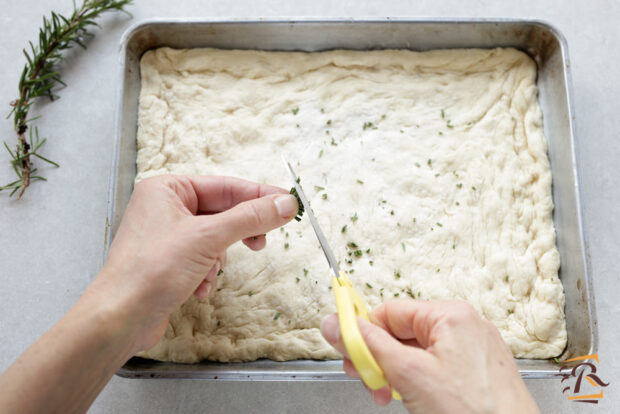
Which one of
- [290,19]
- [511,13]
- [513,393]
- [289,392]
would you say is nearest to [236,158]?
[290,19]

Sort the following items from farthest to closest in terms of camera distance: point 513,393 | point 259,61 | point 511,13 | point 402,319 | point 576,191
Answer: point 511,13 < point 259,61 < point 576,191 < point 402,319 < point 513,393

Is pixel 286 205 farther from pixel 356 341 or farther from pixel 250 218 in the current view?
pixel 356 341

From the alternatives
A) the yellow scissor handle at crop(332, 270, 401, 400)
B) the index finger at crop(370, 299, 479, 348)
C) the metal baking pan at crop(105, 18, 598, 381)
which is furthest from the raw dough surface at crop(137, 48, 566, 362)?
the yellow scissor handle at crop(332, 270, 401, 400)

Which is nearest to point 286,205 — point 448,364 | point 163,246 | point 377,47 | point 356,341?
point 163,246

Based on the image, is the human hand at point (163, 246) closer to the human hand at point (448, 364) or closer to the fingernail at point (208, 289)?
the fingernail at point (208, 289)

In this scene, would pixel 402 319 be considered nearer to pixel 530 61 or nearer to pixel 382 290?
pixel 382 290

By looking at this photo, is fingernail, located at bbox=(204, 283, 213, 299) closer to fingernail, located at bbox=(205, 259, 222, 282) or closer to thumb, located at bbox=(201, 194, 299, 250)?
fingernail, located at bbox=(205, 259, 222, 282)

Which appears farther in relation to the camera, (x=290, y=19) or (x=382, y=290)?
(x=290, y=19)
